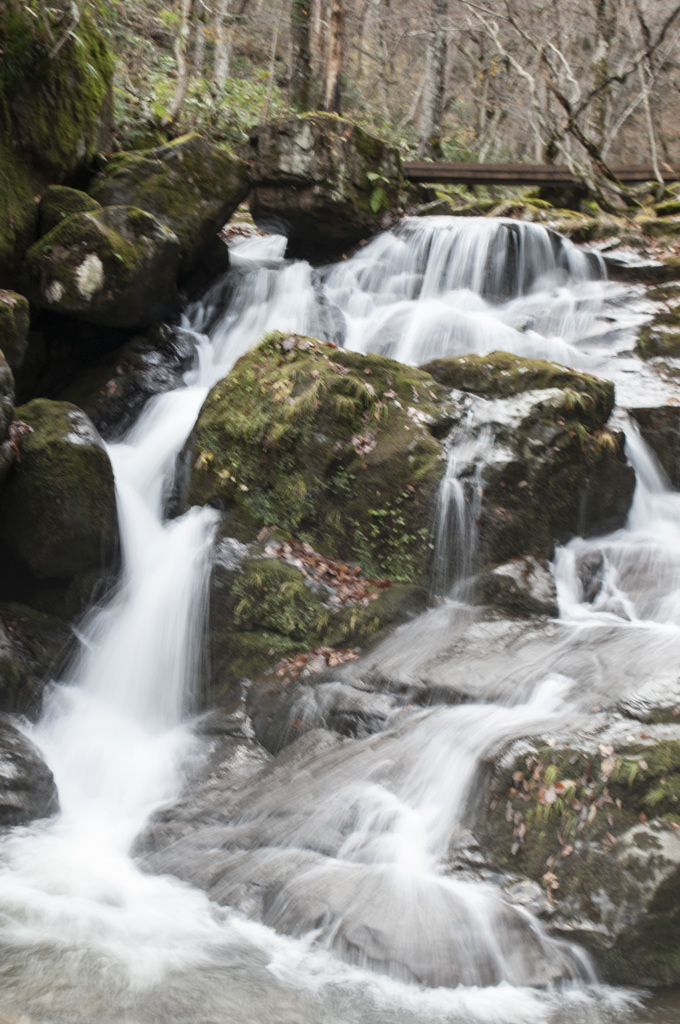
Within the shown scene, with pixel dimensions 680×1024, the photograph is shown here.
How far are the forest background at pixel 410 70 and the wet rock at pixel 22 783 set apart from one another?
6.89 metres

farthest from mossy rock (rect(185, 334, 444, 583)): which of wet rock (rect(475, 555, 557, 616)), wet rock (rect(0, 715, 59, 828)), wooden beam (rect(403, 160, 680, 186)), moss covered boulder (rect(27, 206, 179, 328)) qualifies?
wooden beam (rect(403, 160, 680, 186))

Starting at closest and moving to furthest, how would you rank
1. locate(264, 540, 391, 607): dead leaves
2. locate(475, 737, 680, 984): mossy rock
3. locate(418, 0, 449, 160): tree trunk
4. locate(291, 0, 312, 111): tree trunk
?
locate(475, 737, 680, 984): mossy rock
locate(264, 540, 391, 607): dead leaves
locate(291, 0, 312, 111): tree trunk
locate(418, 0, 449, 160): tree trunk

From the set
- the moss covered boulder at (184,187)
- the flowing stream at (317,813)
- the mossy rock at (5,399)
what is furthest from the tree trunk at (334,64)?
the mossy rock at (5,399)

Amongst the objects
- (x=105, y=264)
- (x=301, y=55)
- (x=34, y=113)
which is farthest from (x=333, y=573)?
(x=301, y=55)

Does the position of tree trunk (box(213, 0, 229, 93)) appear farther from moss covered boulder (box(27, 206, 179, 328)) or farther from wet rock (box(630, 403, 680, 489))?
wet rock (box(630, 403, 680, 489))

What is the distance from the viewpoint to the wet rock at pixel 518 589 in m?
6.29

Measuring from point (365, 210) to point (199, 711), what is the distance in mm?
9090

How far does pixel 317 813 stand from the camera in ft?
15.0

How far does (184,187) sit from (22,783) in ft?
26.0

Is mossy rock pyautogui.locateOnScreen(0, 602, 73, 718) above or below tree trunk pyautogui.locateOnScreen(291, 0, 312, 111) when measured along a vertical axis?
below

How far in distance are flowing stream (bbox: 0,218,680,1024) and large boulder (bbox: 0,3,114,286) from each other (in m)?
2.48

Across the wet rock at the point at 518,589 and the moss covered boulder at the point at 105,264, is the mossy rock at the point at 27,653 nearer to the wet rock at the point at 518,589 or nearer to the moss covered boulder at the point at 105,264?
the moss covered boulder at the point at 105,264

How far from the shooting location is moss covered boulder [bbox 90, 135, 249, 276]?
368 inches

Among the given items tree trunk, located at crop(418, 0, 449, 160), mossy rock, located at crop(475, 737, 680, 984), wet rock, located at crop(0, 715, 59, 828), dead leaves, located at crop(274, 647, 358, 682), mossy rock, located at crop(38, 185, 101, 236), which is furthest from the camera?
tree trunk, located at crop(418, 0, 449, 160)
